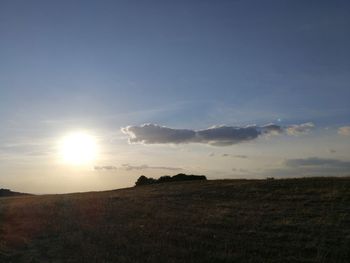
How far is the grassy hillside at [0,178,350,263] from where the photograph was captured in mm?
20844

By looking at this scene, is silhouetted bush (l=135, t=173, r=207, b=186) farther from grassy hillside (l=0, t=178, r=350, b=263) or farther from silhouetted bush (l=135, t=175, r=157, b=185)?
grassy hillside (l=0, t=178, r=350, b=263)

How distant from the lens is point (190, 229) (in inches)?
1026

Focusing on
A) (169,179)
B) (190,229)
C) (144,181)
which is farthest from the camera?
(144,181)

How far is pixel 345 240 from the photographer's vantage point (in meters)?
23.0

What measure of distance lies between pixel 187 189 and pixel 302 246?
2673 centimetres

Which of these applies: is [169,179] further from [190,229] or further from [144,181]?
[190,229]

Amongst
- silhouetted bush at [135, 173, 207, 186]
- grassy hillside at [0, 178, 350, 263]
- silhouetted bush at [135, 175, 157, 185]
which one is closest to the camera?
grassy hillside at [0, 178, 350, 263]

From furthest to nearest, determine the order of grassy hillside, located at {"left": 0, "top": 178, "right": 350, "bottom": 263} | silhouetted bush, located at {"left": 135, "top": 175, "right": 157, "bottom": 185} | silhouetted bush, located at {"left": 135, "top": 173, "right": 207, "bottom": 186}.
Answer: silhouetted bush, located at {"left": 135, "top": 175, "right": 157, "bottom": 185} < silhouetted bush, located at {"left": 135, "top": 173, "right": 207, "bottom": 186} < grassy hillside, located at {"left": 0, "top": 178, "right": 350, "bottom": 263}

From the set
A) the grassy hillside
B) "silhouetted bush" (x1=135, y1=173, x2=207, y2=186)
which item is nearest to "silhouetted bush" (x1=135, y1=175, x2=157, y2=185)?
"silhouetted bush" (x1=135, y1=173, x2=207, y2=186)

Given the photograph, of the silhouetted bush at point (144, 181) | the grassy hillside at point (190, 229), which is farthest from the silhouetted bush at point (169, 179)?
the grassy hillside at point (190, 229)

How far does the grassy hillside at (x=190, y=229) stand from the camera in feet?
68.4

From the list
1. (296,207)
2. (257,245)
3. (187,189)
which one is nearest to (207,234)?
(257,245)

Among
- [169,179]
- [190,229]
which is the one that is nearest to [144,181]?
[169,179]

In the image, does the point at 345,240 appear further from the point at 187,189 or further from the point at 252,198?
the point at 187,189
